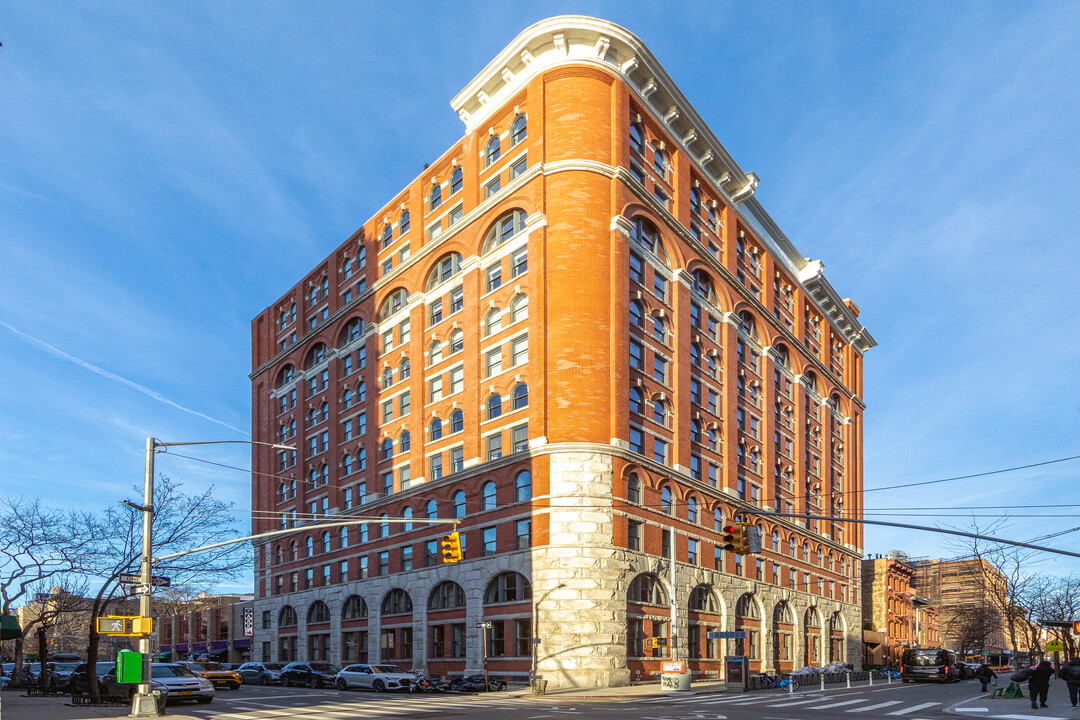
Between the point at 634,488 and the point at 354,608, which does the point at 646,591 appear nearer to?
the point at 634,488

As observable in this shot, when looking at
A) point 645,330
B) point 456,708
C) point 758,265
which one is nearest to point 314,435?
point 645,330

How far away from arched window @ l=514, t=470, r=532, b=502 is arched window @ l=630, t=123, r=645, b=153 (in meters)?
21.4

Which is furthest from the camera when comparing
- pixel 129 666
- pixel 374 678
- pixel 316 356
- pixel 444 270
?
→ pixel 316 356

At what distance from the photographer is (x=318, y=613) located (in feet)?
236

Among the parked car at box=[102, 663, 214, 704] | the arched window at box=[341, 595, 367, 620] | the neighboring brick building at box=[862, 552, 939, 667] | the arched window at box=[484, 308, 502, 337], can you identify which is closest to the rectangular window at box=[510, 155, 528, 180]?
the arched window at box=[484, 308, 502, 337]

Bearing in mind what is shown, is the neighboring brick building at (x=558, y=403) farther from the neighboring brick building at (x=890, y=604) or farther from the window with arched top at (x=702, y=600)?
the neighboring brick building at (x=890, y=604)

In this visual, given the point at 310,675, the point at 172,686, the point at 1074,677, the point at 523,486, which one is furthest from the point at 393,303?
the point at 1074,677

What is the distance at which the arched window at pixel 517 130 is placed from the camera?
58062 mm

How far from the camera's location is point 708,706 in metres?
31.5

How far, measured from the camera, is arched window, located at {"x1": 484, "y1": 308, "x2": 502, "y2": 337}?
187ft

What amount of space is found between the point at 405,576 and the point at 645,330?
74.1 feet

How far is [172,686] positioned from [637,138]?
40847 millimetres

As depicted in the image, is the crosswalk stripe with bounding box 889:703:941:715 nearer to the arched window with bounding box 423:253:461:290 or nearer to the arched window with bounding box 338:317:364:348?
the arched window with bounding box 423:253:461:290

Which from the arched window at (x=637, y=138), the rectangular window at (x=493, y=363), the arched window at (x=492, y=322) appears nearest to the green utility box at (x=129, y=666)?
the rectangular window at (x=493, y=363)
